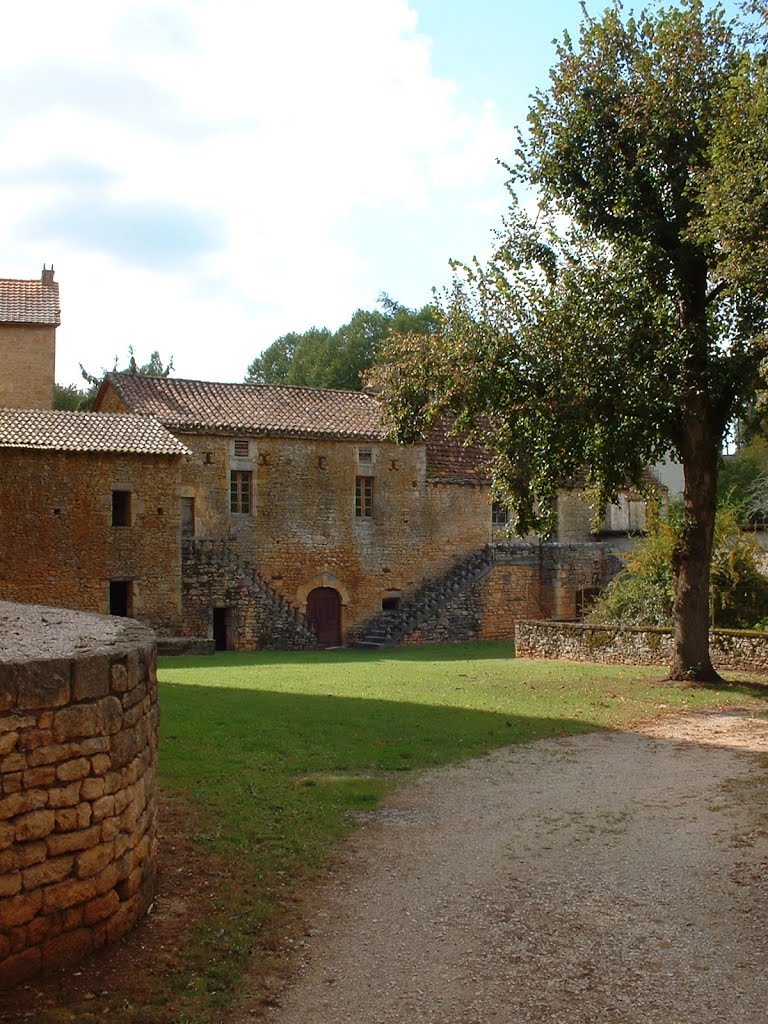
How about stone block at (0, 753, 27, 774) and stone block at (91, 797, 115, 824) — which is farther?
stone block at (91, 797, 115, 824)

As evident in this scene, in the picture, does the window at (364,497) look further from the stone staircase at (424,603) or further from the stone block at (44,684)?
the stone block at (44,684)

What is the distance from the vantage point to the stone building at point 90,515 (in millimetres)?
27562

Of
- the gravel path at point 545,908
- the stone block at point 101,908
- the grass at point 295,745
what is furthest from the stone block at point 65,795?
the gravel path at point 545,908

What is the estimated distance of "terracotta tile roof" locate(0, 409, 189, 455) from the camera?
27859 mm

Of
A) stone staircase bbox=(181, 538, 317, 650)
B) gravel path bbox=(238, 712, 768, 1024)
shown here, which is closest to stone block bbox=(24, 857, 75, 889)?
gravel path bbox=(238, 712, 768, 1024)

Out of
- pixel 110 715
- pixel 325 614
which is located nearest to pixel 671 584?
pixel 325 614

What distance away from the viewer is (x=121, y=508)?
2934cm

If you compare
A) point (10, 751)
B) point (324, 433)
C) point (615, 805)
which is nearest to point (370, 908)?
point (10, 751)

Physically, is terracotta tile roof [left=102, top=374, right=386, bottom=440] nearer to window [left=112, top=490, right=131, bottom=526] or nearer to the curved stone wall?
window [left=112, top=490, right=131, bottom=526]

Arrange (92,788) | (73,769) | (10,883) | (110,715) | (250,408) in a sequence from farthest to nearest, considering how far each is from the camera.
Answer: (250,408) → (110,715) → (92,788) → (73,769) → (10,883)

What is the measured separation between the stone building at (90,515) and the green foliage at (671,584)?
40.7ft

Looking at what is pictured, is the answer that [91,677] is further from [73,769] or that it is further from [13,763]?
[13,763]

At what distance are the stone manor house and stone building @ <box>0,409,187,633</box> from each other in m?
0.04

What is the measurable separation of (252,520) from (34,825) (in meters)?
28.3
